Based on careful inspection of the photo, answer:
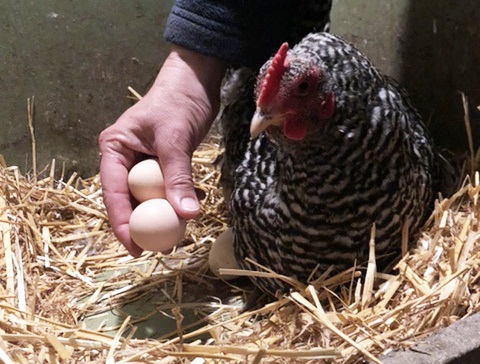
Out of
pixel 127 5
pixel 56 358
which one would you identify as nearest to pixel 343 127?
pixel 56 358

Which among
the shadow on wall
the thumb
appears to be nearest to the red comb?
the thumb

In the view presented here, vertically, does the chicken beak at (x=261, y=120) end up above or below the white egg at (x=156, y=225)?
above

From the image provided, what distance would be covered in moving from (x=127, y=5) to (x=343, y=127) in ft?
4.07

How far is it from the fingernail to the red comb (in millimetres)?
334

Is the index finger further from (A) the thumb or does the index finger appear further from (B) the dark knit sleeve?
(B) the dark knit sleeve

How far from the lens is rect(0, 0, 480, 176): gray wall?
2221 mm

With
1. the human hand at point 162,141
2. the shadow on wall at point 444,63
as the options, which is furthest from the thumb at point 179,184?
the shadow on wall at point 444,63

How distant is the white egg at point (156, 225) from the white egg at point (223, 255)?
0.95 feet

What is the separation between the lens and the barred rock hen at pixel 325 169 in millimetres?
1490

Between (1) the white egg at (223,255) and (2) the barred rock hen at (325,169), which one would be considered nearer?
(2) the barred rock hen at (325,169)

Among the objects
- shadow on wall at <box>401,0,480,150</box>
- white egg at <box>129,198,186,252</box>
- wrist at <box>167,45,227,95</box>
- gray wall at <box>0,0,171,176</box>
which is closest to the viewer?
white egg at <box>129,198,186,252</box>

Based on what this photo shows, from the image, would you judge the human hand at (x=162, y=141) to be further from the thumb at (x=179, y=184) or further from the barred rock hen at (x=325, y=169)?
the barred rock hen at (x=325, y=169)

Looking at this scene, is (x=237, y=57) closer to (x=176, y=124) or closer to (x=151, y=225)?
(x=176, y=124)

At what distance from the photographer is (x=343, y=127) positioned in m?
1.55
